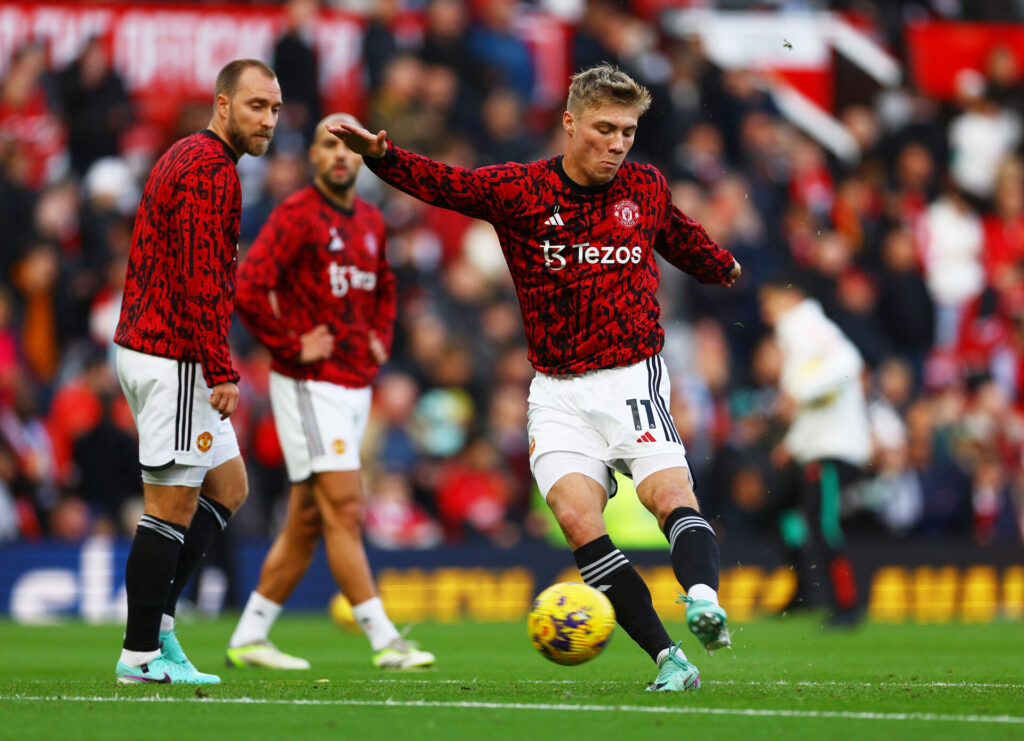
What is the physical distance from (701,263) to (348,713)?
266 cm

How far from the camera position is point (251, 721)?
5480mm

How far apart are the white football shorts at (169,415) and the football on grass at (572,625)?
1.65m

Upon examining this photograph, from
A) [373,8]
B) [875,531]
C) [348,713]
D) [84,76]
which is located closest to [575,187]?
[348,713]

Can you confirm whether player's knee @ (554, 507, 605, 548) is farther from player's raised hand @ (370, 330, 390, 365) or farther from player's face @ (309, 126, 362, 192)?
player's face @ (309, 126, 362, 192)

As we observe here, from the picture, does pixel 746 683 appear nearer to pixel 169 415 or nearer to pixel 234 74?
pixel 169 415

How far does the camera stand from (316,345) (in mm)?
8773

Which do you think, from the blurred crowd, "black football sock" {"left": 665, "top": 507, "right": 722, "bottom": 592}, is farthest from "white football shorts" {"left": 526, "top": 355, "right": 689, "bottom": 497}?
the blurred crowd

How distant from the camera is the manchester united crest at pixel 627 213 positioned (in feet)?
22.2

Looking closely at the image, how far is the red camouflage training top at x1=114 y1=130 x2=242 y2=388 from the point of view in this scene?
6.70 m

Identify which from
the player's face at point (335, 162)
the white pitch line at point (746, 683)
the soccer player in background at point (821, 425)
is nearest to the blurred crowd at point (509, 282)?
the soccer player in background at point (821, 425)

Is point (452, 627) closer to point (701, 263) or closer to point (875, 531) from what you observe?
point (875, 531)

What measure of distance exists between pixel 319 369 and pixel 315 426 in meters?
0.32

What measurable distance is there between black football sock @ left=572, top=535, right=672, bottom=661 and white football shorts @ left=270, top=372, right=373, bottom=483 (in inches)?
99.7

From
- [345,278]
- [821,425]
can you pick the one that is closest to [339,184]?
[345,278]
